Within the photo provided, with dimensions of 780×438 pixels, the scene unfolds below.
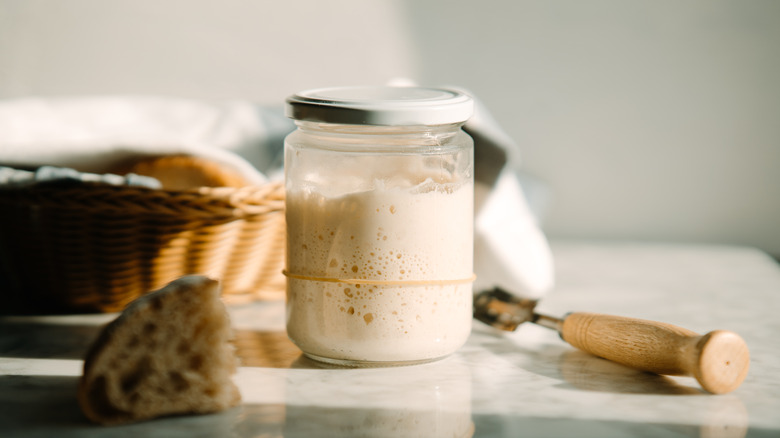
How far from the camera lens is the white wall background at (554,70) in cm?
124

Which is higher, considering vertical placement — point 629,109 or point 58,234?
point 629,109

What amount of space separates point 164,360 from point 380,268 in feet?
0.63

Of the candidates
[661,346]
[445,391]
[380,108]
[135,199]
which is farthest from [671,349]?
[135,199]

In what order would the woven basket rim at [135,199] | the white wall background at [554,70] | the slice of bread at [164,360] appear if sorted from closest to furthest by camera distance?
the slice of bread at [164,360] < the woven basket rim at [135,199] < the white wall background at [554,70]

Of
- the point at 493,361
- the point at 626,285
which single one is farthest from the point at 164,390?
the point at 626,285

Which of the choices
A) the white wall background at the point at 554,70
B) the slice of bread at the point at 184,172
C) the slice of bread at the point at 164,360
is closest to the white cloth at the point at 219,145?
the slice of bread at the point at 184,172

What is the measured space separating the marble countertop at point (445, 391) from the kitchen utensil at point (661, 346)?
0.05 ft

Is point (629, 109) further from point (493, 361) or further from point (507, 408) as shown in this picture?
point (507, 408)

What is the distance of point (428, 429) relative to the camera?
1.84ft

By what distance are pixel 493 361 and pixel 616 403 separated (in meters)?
0.15

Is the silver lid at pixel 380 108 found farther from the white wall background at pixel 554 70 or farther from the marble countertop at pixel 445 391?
the white wall background at pixel 554 70

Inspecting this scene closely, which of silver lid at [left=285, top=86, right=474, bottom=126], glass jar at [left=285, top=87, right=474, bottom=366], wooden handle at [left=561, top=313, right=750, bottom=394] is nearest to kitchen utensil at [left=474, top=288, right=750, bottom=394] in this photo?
wooden handle at [left=561, top=313, right=750, bottom=394]

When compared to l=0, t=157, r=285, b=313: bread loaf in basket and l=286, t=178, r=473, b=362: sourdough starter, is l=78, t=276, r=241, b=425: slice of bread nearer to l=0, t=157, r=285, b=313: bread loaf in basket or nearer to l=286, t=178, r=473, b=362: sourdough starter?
l=286, t=178, r=473, b=362: sourdough starter

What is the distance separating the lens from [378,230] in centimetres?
64
